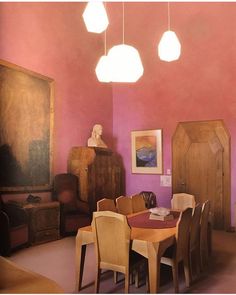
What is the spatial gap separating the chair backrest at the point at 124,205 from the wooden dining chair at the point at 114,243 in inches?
46.7

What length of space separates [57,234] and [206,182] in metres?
3.13

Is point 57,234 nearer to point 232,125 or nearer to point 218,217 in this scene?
point 218,217

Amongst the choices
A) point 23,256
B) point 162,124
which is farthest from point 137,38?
point 23,256

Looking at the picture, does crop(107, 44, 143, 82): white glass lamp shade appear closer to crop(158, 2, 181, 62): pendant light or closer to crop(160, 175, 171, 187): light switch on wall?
crop(158, 2, 181, 62): pendant light

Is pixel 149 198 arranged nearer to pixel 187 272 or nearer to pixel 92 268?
pixel 92 268

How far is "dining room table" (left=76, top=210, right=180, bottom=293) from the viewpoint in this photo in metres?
2.74

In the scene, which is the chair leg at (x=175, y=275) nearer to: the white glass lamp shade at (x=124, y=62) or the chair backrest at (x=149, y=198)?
the white glass lamp shade at (x=124, y=62)

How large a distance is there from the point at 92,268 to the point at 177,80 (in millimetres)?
4383

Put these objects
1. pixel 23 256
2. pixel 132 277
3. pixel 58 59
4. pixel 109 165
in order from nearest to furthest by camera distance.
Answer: pixel 132 277, pixel 23 256, pixel 58 59, pixel 109 165

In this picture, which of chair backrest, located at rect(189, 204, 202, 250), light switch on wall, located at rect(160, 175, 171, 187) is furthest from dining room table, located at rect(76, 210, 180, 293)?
light switch on wall, located at rect(160, 175, 171, 187)

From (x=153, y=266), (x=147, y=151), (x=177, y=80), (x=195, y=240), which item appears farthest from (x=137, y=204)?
(x=177, y=80)

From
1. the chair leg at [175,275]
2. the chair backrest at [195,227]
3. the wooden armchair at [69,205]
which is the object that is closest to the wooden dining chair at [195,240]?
the chair backrest at [195,227]

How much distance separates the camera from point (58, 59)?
5977 mm

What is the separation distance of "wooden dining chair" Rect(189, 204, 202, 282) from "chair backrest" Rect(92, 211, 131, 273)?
863 millimetres
